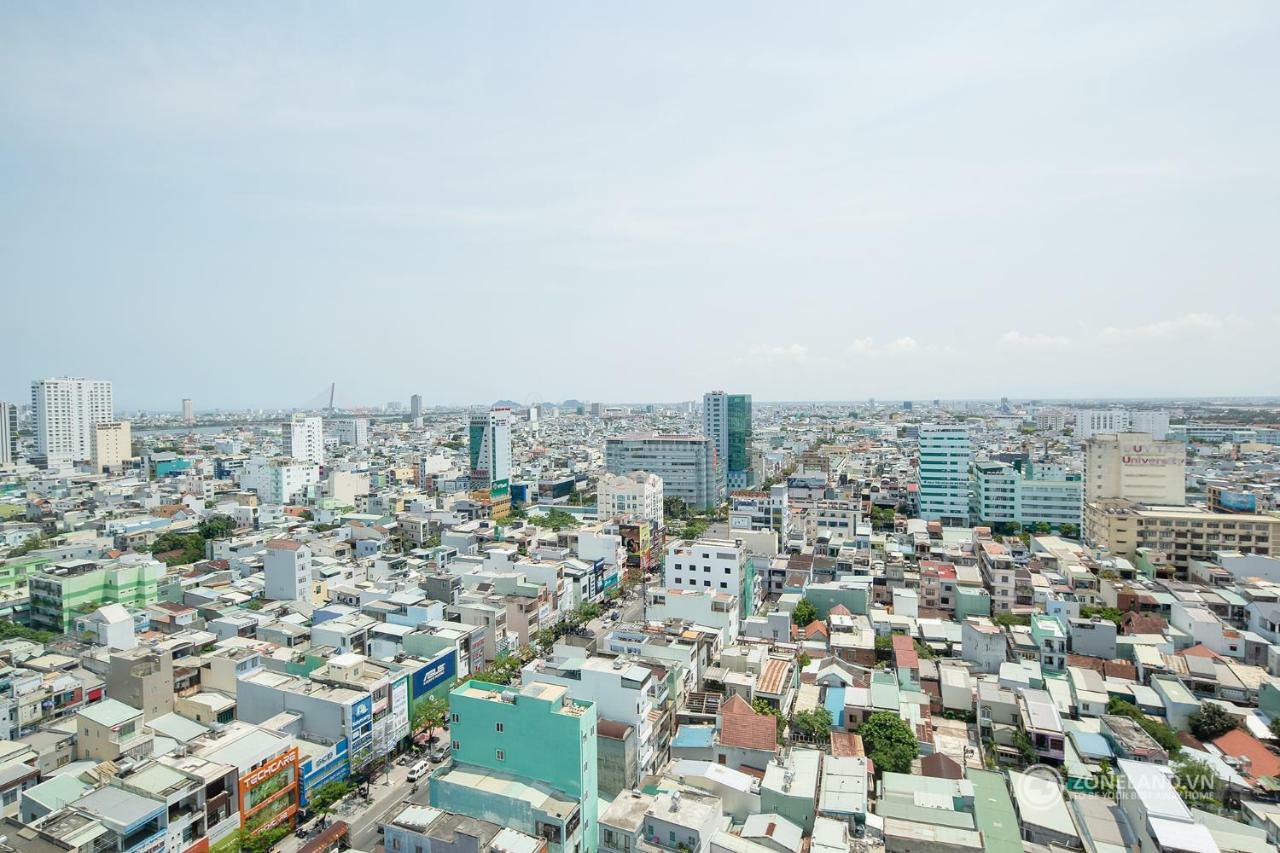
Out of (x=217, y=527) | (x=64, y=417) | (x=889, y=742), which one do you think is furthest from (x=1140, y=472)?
(x=64, y=417)

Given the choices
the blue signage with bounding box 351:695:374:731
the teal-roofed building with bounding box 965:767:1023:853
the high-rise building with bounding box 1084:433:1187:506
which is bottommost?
the teal-roofed building with bounding box 965:767:1023:853

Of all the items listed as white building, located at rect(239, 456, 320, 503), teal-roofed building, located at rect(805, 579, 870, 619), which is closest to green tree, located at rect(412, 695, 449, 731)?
teal-roofed building, located at rect(805, 579, 870, 619)

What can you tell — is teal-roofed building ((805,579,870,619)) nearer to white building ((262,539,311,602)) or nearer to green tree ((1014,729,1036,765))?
green tree ((1014,729,1036,765))

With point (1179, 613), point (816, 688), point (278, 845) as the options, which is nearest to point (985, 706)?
point (816, 688)

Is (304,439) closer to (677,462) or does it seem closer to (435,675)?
(677,462)

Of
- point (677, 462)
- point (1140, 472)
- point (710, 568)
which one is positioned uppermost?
point (1140, 472)
